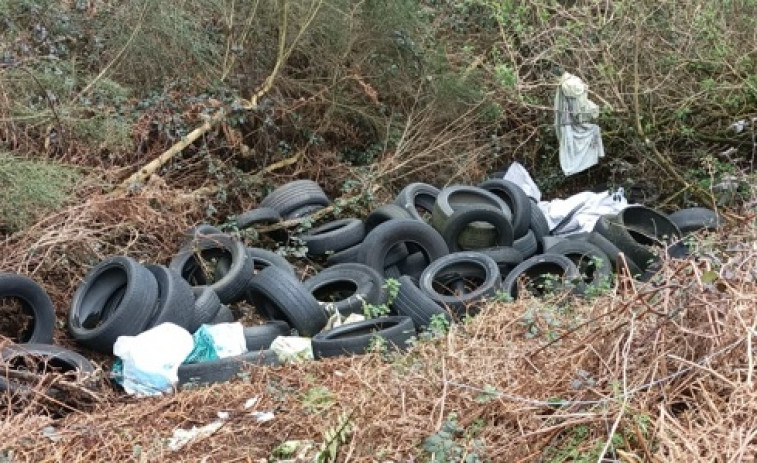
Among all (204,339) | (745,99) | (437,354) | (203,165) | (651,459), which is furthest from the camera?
(745,99)

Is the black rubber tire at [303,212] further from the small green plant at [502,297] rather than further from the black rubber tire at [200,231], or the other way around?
the small green plant at [502,297]

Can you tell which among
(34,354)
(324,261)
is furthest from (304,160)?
(34,354)

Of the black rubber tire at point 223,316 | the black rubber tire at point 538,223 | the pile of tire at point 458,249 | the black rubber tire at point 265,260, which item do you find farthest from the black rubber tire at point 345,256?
the black rubber tire at point 538,223

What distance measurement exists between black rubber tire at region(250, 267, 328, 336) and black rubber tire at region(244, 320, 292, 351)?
8cm

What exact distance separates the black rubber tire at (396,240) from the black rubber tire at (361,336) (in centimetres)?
131

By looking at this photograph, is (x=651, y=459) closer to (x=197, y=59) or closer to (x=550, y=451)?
(x=550, y=451)

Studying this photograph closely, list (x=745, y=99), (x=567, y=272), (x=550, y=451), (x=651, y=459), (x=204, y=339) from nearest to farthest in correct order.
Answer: (x=651, y=459) → (x=550, y=451) → (x=204, y=339) → (x=567, y=272) → (x=745, y=99)

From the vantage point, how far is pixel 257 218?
7762 mm

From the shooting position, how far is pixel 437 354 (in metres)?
5.07

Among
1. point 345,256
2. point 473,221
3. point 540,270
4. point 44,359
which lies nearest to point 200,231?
point 345,256

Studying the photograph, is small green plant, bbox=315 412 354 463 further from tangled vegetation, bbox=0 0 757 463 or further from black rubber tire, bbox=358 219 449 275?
black rubber tire, bbox=358 219 449 275

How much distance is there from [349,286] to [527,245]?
197 centimetres

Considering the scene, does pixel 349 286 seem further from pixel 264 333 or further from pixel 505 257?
pixel 505 257

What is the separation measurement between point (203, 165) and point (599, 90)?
4.66m
